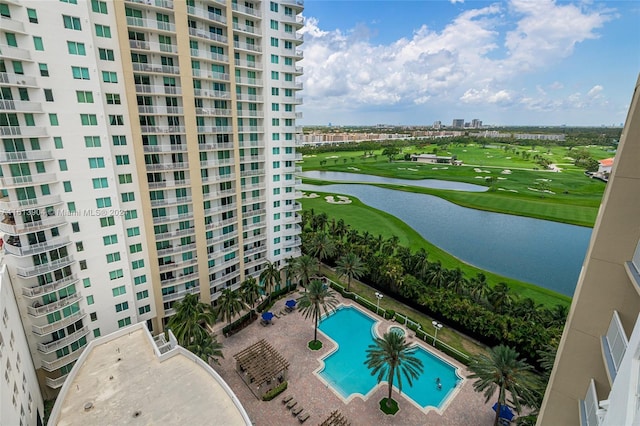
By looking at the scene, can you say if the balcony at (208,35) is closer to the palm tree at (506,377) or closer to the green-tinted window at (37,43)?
the green-tinted window at (37,43)

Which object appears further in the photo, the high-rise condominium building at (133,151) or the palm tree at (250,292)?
the palm tree at (250,292)

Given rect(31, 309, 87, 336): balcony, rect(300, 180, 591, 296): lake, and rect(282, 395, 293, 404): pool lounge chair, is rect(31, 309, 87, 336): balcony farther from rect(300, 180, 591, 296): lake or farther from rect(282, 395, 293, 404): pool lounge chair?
rect(300, 180, 591, 296): lake

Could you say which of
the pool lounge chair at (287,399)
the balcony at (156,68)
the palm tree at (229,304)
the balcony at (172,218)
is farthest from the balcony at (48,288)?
the pool lounge chair at (287,399)

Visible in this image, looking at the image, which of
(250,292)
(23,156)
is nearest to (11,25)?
(23,156)

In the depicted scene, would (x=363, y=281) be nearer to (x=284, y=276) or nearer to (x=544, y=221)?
(x=284, y=276)

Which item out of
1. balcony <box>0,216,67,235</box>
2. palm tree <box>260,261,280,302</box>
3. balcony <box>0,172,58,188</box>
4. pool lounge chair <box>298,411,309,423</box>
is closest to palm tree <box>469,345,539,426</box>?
pool lounge chair <box>298,411,309,423</box>

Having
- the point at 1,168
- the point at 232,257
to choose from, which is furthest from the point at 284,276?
the point at 1,168
